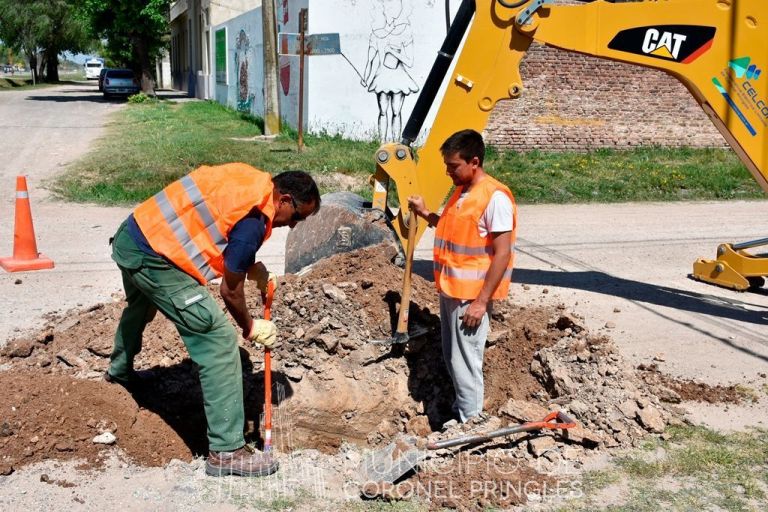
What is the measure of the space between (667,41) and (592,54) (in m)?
0.63

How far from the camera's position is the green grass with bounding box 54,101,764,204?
12.7m

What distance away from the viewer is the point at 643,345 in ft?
20.1

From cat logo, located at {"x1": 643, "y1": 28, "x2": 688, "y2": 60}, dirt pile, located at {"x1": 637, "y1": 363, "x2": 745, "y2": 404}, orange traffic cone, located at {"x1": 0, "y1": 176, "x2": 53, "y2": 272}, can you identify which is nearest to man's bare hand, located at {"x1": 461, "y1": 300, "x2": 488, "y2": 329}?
dirt pile, located at {"x1": 637, "y1": 363, "x2": 745, "y2": 404}

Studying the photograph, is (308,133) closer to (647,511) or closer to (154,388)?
(154,388)

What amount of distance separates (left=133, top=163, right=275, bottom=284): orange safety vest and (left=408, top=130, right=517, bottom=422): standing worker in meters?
1.04

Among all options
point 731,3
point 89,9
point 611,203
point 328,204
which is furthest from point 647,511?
point 89,9

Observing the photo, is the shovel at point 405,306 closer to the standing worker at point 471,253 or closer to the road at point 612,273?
the standing worker at point 471,253

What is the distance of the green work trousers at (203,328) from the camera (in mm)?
3994

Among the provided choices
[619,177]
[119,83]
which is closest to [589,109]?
[619,177]

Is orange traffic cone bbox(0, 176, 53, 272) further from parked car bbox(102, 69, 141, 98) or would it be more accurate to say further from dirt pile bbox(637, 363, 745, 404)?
parked car bbox(102, 69, 141, 98)

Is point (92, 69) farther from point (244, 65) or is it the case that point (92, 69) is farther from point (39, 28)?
point (244, 65)

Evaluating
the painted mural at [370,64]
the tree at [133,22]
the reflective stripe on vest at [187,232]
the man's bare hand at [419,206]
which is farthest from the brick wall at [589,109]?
the tree at [133,22]

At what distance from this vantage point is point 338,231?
6.21 meters

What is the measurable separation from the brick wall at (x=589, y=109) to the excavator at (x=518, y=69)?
10.1m
